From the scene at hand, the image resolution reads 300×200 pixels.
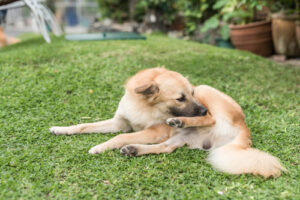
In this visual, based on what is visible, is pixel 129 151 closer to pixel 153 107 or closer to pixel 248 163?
pixel 153 107

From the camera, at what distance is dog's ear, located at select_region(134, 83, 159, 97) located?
8.96ft

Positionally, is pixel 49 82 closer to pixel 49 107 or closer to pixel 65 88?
pixel 65 88

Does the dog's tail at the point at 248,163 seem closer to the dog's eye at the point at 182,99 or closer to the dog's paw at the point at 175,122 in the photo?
the dog's paw at the point at 175,122

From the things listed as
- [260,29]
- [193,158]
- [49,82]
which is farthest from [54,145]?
[260,29]

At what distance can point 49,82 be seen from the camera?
4.20 metres

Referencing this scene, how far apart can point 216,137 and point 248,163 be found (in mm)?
571

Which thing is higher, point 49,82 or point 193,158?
point 49,82

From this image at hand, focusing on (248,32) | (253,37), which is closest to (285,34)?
(253,37)

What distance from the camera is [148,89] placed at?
108 inches

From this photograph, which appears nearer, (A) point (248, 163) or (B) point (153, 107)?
(A) point (248, 163)

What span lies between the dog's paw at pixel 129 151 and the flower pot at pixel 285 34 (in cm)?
581

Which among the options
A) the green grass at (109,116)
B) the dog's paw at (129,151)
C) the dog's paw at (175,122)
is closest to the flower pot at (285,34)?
the green grass at (109,116)

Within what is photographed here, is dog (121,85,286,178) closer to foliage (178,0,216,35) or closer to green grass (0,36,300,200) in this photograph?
green grass (0,36,300,200)

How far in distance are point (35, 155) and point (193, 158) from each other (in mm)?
1452
